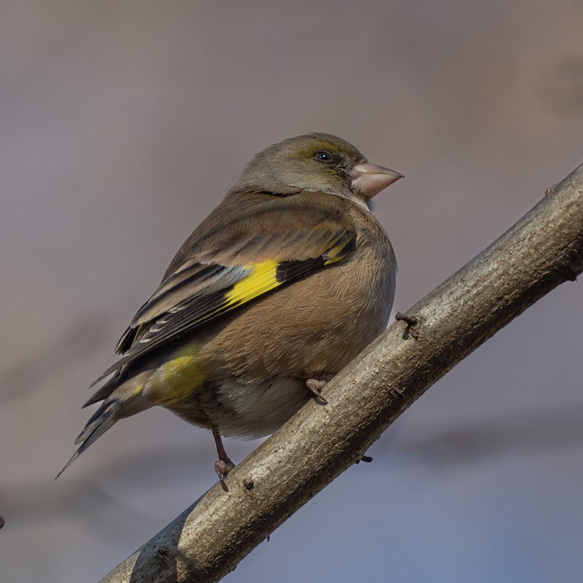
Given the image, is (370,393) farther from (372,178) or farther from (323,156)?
(323,156)

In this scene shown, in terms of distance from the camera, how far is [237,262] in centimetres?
411

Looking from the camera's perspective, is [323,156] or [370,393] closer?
[370,393]

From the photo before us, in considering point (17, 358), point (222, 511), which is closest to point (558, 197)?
point (222, 511)

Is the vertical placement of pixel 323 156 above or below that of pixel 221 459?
above

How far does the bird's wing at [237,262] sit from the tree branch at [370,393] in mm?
806

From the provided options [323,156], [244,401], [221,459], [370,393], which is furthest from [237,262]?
[323,156]

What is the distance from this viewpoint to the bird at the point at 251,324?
363 centimetres

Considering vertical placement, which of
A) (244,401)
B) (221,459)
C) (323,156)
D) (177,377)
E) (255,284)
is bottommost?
(221,459)

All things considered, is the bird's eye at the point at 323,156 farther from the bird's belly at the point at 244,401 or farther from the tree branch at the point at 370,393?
the tree branch at the point at 370,393

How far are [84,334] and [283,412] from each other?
1.13 metres

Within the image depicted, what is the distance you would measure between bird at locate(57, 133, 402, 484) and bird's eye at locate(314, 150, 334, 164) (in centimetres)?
109

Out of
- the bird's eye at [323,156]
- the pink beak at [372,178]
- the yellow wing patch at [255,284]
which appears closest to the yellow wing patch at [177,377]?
the yellow wing patch at [255,284]

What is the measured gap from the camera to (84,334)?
442 centimetres

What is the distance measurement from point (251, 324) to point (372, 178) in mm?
1858
